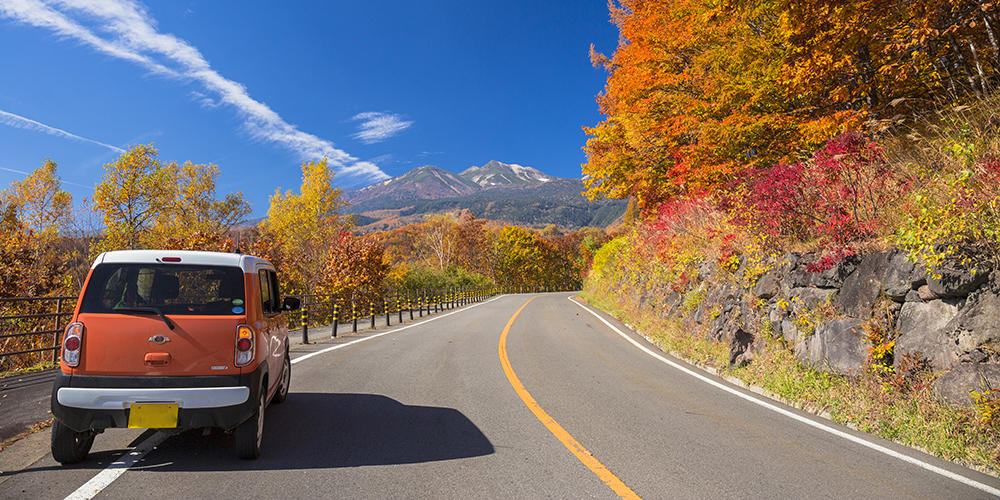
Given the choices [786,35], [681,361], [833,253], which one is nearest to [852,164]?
→ [833,253]

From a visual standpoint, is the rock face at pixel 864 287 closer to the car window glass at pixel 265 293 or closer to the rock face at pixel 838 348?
the rock face at pixel 838 348

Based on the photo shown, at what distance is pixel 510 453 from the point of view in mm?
4141

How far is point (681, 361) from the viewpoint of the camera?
8.96m

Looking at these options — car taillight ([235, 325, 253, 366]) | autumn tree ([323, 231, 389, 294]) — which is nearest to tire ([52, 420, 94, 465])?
car taillight ([235, 325, 253, 366])

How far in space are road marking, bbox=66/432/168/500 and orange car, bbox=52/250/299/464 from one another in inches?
13.6

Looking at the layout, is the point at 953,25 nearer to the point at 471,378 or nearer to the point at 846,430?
the point at 846,430

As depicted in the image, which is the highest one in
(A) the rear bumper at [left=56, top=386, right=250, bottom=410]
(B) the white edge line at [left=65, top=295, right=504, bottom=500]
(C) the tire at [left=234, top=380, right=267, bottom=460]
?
(A) the rear bumper at [left=56, top=386, right=250, bottom=410]

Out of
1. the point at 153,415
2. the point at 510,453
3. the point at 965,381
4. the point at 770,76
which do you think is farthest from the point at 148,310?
the point at 770,76

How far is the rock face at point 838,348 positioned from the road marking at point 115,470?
7.65m

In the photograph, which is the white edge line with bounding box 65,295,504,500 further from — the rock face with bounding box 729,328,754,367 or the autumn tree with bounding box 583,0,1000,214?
the autumn tree with bounding box 583,0,1000,214

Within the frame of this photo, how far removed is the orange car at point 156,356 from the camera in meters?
3.50

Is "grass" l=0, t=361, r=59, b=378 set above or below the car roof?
below

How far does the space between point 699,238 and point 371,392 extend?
30.5 ft

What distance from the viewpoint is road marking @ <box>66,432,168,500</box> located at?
10.6ft
